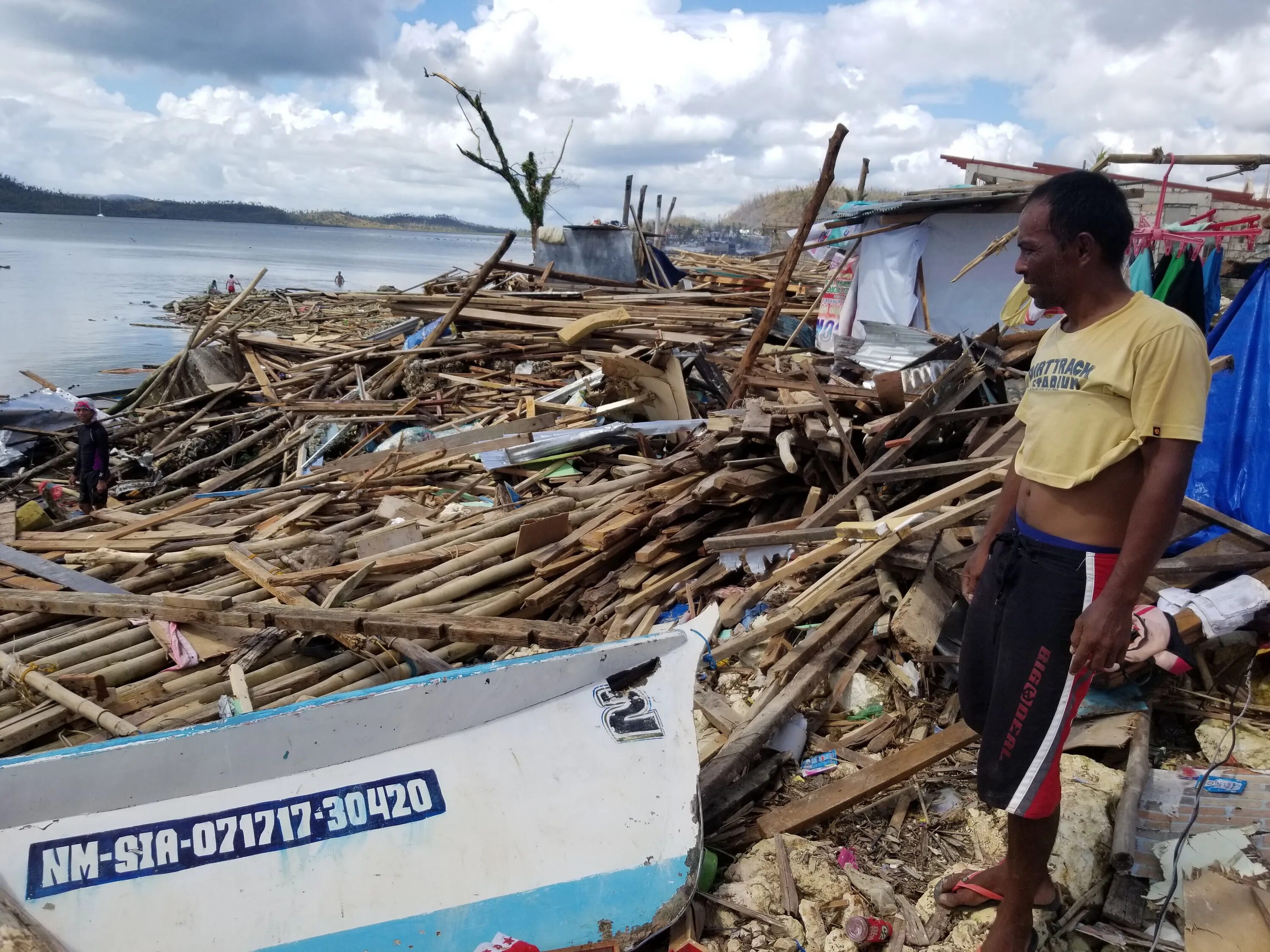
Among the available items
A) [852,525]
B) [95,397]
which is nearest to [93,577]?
[852,525]

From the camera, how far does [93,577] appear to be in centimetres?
534

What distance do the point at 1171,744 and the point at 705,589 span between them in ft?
7.91

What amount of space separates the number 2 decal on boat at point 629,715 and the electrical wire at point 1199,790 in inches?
66.9

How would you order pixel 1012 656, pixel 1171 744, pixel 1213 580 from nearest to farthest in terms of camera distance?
pixel 1012 656, pixel 1171 744, pixel 1213 580

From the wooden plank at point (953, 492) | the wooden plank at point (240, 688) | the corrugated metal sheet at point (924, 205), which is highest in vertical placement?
the corrugated metal sheet at point (924, 205)

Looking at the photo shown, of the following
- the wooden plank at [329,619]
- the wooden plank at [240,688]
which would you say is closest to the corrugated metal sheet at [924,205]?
the wooden plank at [329,619]

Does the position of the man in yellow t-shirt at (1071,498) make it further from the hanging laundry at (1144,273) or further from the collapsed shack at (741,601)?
the hanging laundry at (1144,273)

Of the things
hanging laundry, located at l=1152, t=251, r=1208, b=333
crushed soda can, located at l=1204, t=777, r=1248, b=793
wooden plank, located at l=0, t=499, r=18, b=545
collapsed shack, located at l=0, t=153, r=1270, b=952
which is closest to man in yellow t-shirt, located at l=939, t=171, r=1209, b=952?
collapsed shack, located at l=0, t=153, r=1270, b=952

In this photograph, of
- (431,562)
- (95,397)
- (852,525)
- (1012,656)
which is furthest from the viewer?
(95,397)

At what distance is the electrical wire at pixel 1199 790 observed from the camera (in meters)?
2.47

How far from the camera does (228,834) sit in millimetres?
2936

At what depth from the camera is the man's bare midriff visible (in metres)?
1.95

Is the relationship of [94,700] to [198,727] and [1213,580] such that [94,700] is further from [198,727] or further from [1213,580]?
[1213,580]

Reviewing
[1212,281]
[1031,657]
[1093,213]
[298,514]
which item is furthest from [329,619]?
[1212,281]
